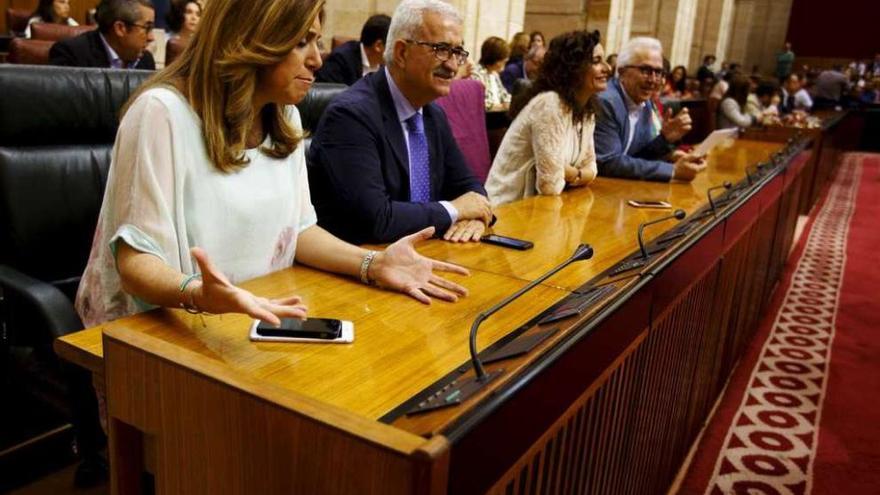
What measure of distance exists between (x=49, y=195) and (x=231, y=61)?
69cm

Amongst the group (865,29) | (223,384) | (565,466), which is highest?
(865,29)

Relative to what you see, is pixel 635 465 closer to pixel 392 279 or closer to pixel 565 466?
pixel 565 466

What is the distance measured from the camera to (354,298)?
1.24m

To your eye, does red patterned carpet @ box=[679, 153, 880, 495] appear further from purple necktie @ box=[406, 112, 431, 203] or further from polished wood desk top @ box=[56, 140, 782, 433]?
purple necktie @ box=[406, 112, 431, 203]

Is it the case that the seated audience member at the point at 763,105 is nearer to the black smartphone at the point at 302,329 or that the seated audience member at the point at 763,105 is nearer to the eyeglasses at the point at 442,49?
the eyeglasses at the point at 442,49

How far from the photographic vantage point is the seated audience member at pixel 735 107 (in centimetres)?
643

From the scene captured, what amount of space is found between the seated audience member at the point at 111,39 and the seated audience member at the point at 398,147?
2.32 meters

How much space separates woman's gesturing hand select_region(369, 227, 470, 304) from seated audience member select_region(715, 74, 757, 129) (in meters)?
5.81

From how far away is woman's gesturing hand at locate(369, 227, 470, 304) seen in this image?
50.0 inches

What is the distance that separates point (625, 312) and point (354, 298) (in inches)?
18.1

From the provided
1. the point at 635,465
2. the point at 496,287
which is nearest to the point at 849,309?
the point at 635,465

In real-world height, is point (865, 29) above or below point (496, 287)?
above

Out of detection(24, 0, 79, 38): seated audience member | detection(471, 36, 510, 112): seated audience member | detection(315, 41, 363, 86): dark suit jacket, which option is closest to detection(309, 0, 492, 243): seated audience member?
detection(315, 41, 363, 86): dark suit jacket

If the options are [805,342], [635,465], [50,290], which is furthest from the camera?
[805,342]
